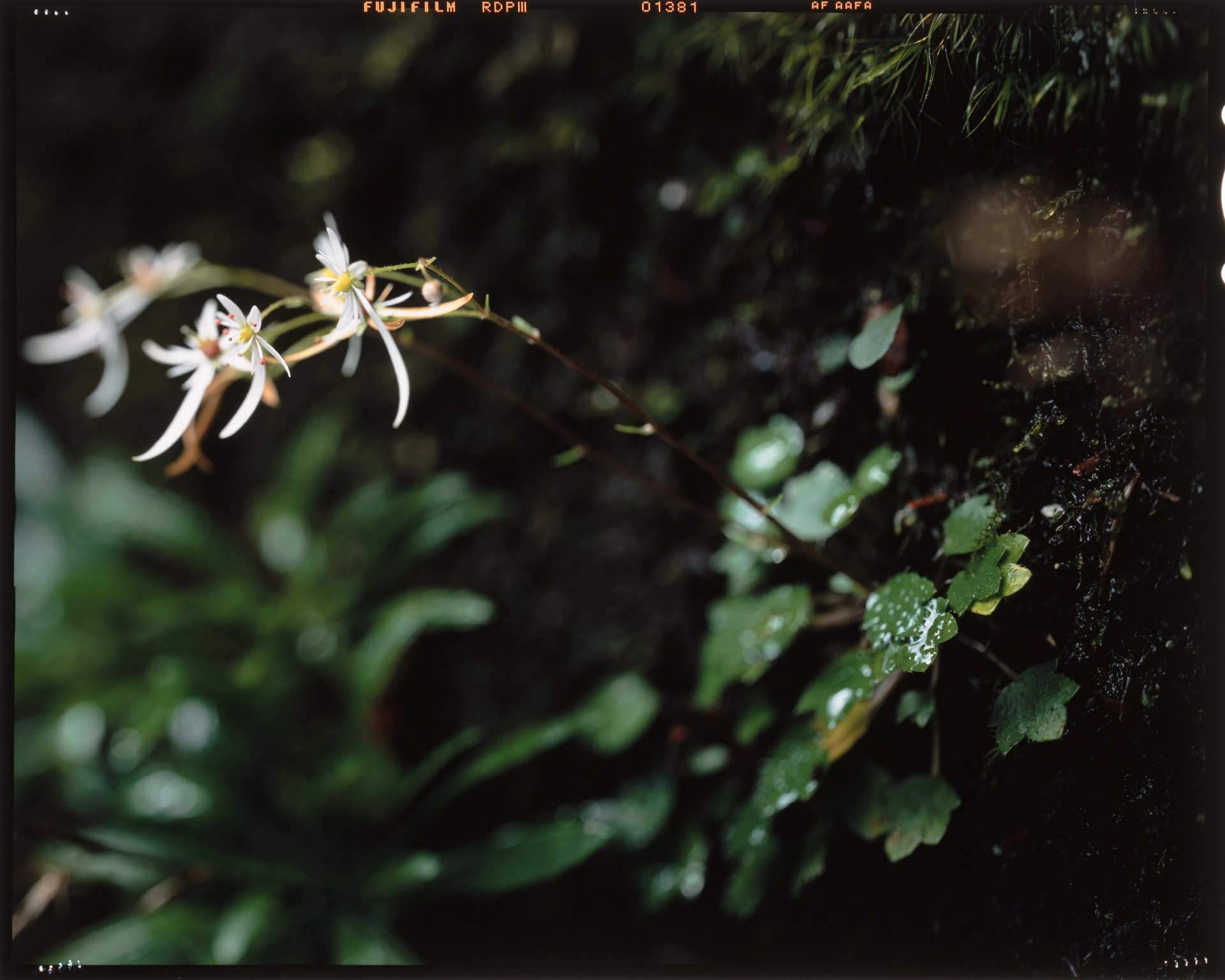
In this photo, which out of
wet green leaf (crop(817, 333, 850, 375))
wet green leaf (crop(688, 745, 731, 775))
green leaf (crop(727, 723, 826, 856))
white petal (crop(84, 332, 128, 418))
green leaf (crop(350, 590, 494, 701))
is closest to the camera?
green leaf (crop(727, 723, 826, 856))

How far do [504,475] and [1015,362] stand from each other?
2.53 feet

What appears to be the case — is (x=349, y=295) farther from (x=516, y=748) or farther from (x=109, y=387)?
(x=109, y=387)

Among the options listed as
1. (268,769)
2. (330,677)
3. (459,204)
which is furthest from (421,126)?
(268,769)

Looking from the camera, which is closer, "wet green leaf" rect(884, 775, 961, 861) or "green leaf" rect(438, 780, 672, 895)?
"wet green leaf" rect(884, 775, 961, 861)

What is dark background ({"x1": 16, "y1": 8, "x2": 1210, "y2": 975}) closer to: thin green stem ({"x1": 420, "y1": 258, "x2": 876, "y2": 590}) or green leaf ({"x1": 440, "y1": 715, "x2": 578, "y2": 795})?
thin green stem ({"x1": 420, "y1": 258, "x2": 876, "y2": 590})

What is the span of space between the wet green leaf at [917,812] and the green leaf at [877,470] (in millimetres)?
262

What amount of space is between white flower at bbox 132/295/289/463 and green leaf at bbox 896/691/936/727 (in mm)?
591

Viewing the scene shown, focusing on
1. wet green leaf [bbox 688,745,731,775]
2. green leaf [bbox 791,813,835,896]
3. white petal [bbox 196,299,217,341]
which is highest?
white petal [bbox 196,299,217,341]

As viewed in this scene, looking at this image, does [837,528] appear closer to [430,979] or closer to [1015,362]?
[1015,362]

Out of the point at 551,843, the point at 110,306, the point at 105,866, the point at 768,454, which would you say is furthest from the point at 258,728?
the point at 768,454

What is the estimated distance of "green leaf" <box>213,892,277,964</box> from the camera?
796mm

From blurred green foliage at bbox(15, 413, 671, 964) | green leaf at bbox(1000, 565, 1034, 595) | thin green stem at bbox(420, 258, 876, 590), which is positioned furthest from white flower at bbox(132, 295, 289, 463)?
green leaf at bbox(1000, 565, 1034, 595)

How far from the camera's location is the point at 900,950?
68 cm

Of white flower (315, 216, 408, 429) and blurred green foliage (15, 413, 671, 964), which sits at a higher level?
white flower (315, 216, 408, 429)
